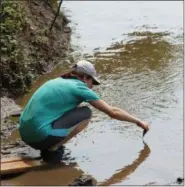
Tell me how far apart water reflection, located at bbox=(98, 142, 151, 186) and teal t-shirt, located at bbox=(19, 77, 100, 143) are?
2.71 ft

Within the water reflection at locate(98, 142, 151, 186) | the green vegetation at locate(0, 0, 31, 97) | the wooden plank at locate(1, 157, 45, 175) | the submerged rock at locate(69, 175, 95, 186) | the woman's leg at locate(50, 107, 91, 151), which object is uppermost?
the green vegetation at locate(0, 0, 31, 97)

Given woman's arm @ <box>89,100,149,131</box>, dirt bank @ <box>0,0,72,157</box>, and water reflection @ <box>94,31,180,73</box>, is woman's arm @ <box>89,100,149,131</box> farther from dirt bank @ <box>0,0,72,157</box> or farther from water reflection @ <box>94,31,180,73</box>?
water reflection @ <box>94,31,180,73</box>

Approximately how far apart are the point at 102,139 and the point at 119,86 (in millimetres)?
2221

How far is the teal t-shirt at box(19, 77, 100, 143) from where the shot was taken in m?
5.35

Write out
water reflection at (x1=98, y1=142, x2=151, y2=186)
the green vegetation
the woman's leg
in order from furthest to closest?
1. the green vegetation
2. the woman's leg
3. water reflection at (x1=98, y1=142, x2=151, y2=186)

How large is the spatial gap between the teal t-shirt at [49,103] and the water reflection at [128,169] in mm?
826

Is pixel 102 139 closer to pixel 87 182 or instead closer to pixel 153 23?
pixel 87 182

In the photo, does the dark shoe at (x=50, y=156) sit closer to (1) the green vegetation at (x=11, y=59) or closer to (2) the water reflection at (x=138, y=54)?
(1) the green vegetation at (x=11, y=59)

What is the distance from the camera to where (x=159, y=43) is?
11547 millimetres

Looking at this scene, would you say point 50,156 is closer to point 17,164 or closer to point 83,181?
point 17,164

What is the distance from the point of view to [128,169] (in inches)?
220

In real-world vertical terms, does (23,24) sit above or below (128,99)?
above

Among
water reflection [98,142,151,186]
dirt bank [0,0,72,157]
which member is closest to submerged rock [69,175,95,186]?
water reflection [98,142,151,186]

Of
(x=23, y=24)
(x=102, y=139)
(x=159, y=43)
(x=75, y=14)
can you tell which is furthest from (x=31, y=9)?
(x=102, y=139)
